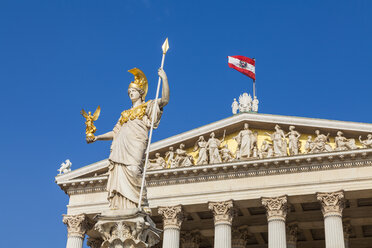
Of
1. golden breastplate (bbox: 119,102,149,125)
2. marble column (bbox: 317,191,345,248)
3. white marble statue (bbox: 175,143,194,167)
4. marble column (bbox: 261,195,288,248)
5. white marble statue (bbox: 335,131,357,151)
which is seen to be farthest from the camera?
white marble statue (bbox: 175,143,194,167)

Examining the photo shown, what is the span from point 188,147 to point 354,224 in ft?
37.9

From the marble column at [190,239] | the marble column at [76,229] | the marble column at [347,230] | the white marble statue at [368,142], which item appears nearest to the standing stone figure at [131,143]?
the white marble statue at [368,142]

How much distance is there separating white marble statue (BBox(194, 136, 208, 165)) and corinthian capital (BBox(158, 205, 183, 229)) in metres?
3.11

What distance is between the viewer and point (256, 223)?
42812 mm

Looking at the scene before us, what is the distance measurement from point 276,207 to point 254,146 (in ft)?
13.6

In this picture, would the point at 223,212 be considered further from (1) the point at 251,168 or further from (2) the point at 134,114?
(2) the point at 134,114

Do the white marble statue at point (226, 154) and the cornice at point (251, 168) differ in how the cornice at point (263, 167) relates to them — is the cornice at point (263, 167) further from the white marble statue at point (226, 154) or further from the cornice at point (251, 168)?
the white marble statue at point (226, 154)

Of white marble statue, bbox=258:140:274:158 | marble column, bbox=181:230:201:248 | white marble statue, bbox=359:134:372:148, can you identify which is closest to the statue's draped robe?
white marble statue, bbox=359:134:372:148

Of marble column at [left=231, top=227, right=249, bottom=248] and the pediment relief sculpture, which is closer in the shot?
the pediment relief sculpture

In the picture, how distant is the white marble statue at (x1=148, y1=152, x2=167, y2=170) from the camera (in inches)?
1627

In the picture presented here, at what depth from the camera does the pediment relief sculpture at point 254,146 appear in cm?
3872

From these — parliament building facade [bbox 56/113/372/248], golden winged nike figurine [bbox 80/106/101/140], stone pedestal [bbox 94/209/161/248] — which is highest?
parliament building facade [bbox 56/113/372/248]

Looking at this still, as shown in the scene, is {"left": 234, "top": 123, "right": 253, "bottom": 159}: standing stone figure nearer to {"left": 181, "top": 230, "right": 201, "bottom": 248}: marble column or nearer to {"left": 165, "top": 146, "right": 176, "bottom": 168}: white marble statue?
{"left": 165, "top": 146, "right": 176, "bottom": 168}: white marble statue

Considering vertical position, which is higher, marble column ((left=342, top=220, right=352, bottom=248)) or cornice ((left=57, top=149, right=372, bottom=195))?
cornice ((left=57, top=149, right=372, bottom=195))
